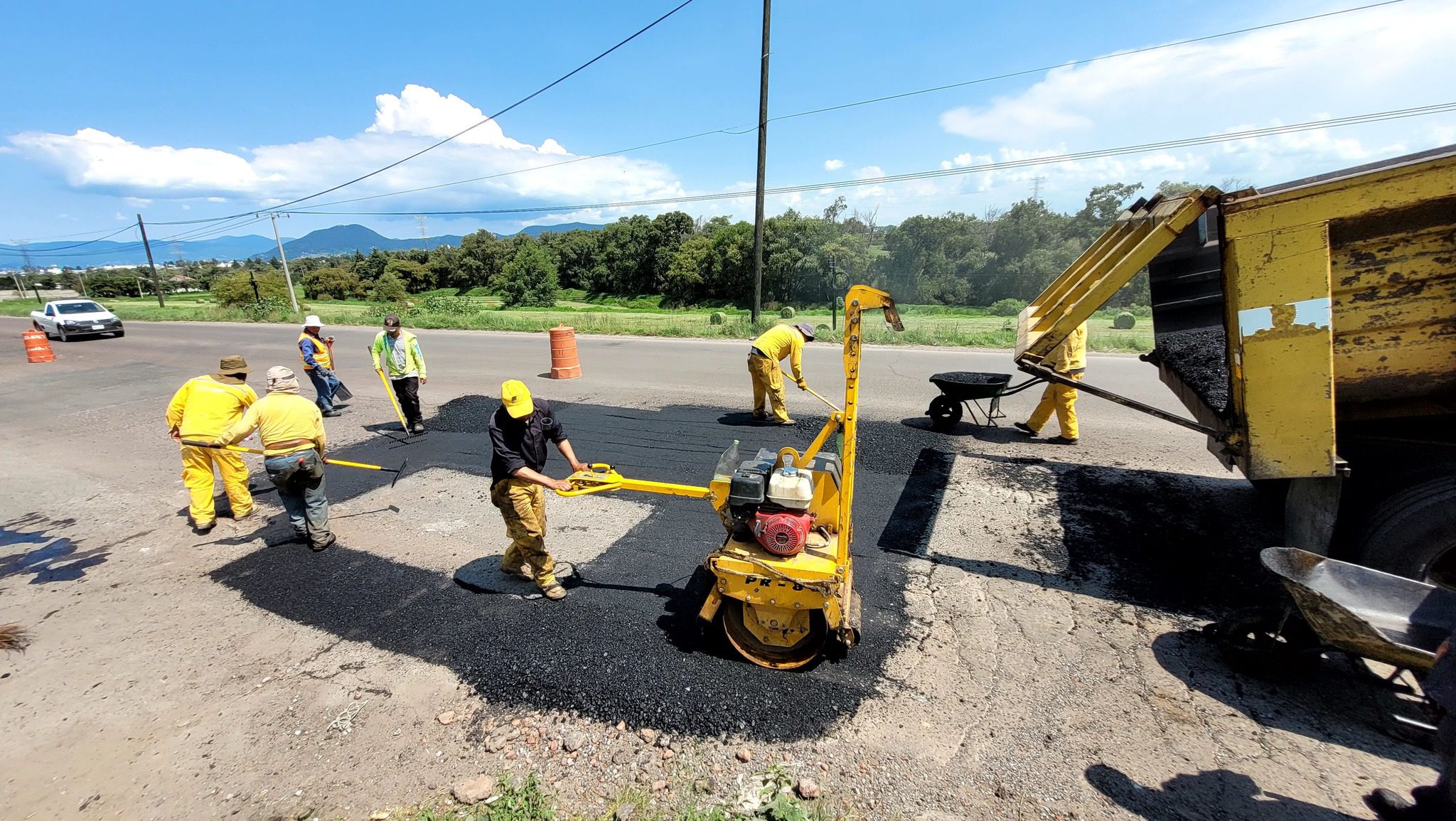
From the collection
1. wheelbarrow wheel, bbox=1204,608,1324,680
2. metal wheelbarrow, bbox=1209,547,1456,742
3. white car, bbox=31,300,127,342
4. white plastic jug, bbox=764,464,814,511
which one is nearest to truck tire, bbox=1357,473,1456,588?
metal wheelbarrow, bbox=1209,547,1456,742

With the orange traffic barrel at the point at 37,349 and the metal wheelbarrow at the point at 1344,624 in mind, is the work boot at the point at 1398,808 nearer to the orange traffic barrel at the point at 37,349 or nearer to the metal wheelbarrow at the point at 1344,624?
the metal wheelbarrow at the point at 1344,624

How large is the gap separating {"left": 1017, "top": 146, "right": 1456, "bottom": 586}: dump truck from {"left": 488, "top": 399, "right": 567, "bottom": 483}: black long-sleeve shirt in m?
3.97

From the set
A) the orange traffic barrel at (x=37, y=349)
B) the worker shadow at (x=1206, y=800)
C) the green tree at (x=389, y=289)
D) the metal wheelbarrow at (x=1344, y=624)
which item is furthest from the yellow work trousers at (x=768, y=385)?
the green tree at (x=389, y=289)

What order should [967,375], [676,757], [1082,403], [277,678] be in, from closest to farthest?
[676,757] → [277,678] → [967,375] → [1082,403]

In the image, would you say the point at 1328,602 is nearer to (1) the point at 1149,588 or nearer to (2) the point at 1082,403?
(1) the point at 1149,588

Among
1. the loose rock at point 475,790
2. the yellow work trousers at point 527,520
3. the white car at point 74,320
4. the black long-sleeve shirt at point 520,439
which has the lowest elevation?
the loose rock at point 475,790

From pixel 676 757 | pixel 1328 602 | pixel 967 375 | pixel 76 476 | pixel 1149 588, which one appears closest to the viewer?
pixel 1328 602

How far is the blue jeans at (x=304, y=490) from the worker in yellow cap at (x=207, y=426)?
1.04m

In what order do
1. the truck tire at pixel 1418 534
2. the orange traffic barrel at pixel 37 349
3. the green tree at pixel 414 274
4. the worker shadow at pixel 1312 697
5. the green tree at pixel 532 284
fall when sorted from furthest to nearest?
the green tree at pixel 414 274 < the green tree at pixel 532 284 < the orange traffic barrel at pixel 37 349 < the truck tire at pixel 1418 534 < the worker shadow at pixel 1312 697

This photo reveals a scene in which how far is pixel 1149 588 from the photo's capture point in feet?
13.7

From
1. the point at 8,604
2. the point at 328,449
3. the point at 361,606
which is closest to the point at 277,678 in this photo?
the point at 361,606

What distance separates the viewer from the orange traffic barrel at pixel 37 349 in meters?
15.9

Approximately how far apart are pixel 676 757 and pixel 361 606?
2.78 metres

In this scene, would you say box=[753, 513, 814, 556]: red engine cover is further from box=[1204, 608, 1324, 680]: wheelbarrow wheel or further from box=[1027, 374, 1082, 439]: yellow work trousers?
box=[1027, 374, 1082, 439]: yellow work trousers
